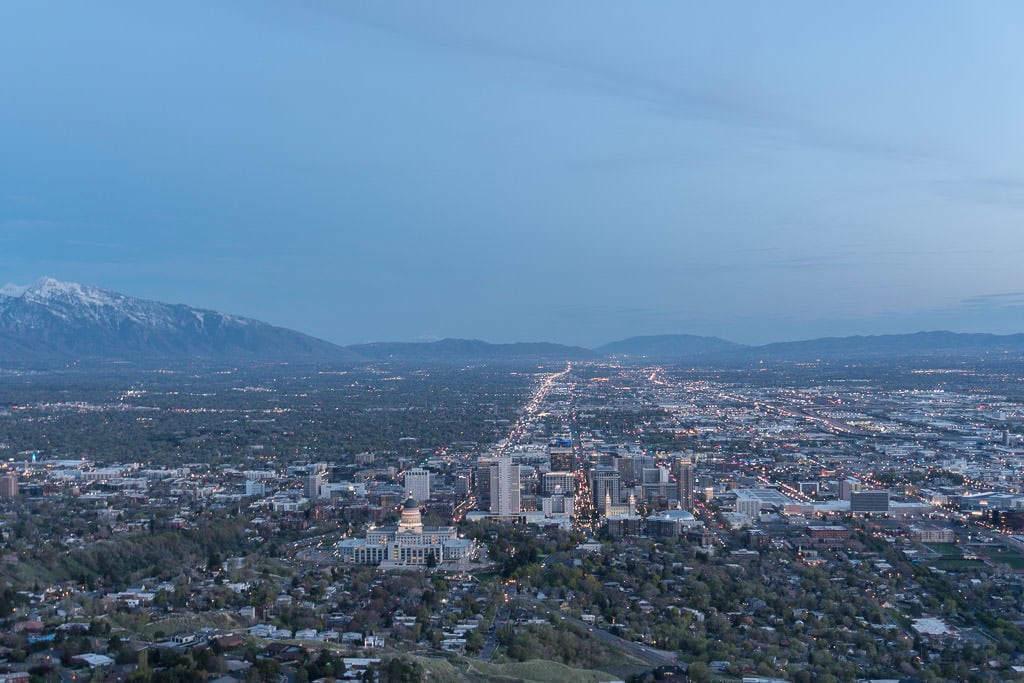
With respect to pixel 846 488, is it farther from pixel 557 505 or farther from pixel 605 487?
pixel 557 505

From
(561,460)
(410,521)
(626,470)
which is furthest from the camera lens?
(561,460)

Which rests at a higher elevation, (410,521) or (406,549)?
(410,521)

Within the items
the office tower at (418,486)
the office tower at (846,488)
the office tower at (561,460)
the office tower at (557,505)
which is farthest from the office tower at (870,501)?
the office tower at (418,486)

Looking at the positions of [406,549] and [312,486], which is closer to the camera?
[406,549]

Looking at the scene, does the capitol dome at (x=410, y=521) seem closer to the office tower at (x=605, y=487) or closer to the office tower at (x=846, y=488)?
the office tower at (x=605, y=487)

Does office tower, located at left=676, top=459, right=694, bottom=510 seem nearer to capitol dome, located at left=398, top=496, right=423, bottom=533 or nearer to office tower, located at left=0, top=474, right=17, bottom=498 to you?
capitol dome, located at left=398, top=496, right=423, bottom=533

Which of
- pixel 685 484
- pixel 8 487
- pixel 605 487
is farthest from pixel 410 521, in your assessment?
pixel 8 487
